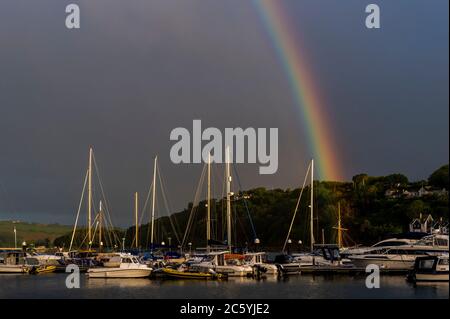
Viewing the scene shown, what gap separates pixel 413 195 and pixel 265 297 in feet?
451

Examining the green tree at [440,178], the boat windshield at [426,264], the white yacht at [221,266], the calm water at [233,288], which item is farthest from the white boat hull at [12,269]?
the green tree at [440,178]

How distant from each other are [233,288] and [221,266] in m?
11.2

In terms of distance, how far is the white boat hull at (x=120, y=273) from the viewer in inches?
2982

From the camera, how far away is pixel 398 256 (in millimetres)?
83562

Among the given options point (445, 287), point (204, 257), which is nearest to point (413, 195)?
point (204, 257)

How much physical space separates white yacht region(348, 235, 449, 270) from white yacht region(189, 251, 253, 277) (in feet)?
47.0

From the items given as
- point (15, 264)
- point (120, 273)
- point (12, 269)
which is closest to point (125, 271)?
point (120, 273)

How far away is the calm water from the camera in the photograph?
59.8 m

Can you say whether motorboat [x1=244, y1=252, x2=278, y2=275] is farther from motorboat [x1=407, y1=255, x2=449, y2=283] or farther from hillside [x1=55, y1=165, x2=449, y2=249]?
hillside [x1=55, y1=165, x2=449, y2=249]

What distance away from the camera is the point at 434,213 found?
17138 centimetres

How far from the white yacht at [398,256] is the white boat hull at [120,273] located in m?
24.4

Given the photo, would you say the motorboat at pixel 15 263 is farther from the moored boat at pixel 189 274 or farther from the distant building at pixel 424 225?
the distant building at pixel 424 225
